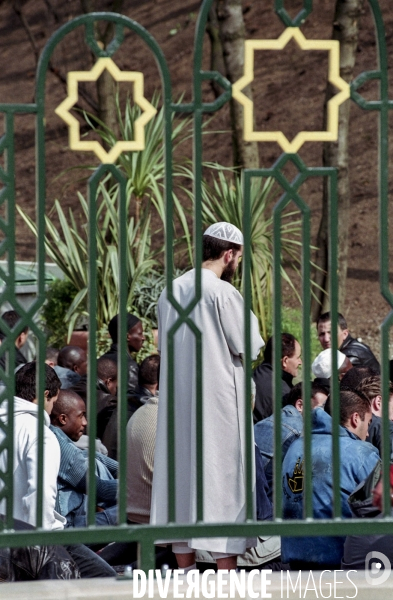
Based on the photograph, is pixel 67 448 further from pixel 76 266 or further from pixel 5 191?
pixel 76 266

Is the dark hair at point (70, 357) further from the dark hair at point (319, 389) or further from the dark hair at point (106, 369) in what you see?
the dark hair at point (319, 389)

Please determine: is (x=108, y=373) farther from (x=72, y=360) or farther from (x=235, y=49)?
(x=235, y=49)

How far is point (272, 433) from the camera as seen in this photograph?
5.65 meters

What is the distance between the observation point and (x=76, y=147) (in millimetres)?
3127

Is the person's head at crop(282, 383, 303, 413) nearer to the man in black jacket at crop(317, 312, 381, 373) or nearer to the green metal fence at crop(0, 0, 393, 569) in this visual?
the man in black jacket at crop(317, 312, 381, 373)

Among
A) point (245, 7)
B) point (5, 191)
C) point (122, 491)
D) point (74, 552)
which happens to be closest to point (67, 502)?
point (74, 552)

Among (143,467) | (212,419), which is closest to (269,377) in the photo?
(143,467)

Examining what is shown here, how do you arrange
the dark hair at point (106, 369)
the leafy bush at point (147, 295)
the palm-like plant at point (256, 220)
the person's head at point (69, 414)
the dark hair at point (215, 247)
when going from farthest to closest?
the leafy bush at point (147, 295) → the palm-like plant at point (256, 220) → the dark hair at point (106, 369) → the person's head at point (69, 414) → the dark hair at point (215, 247)

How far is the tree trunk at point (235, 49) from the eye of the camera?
10492 mm

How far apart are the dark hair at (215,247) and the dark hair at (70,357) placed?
3.45m

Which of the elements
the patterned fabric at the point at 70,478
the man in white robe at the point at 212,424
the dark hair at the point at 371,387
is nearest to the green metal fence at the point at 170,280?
the man in white robe at the point at 212,424

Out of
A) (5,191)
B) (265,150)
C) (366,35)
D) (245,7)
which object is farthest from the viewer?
(245,7)

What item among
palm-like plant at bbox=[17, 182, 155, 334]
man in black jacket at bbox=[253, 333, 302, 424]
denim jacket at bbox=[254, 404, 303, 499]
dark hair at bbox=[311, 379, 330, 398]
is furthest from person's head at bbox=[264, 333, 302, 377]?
palm-like plant at bbox=[17, 182, 155, 334]

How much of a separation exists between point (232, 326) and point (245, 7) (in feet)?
68.4
